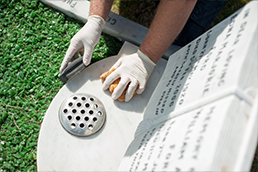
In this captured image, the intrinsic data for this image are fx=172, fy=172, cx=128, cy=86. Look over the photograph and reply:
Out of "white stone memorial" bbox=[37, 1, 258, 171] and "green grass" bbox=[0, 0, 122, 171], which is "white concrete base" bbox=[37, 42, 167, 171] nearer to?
"white stone memorial" bbox=[37, 1, 258, 171]

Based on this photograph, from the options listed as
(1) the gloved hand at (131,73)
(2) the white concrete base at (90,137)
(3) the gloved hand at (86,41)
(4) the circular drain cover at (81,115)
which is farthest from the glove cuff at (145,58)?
(4) the circular drain cover at (81,115)

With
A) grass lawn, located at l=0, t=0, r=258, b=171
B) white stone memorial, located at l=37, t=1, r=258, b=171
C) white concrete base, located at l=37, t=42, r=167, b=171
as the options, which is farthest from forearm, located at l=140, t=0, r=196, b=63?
grass lawn, located at l=0, t=0, r=258, b=171

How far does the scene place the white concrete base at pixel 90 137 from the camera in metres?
1.35

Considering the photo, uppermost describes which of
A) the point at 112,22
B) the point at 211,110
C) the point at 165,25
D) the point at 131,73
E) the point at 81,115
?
the point at 165,25

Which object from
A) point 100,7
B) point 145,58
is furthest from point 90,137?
point 100,7

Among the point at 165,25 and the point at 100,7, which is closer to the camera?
the point at 165,25

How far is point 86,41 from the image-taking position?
1541mm

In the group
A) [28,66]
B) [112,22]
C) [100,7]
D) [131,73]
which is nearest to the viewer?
[131,73]

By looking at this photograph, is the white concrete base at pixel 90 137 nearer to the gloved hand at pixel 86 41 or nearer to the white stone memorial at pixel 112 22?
the gloved hand at pixel 86 41

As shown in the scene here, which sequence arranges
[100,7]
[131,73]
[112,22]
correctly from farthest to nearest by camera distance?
[112,22]
[100,7]
[131,73]

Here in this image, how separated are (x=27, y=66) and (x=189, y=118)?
173 centimetres

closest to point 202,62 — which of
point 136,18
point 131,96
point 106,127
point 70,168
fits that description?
point 131,96

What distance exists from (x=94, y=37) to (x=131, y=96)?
63cm

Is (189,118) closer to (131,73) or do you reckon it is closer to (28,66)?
(131,73)
